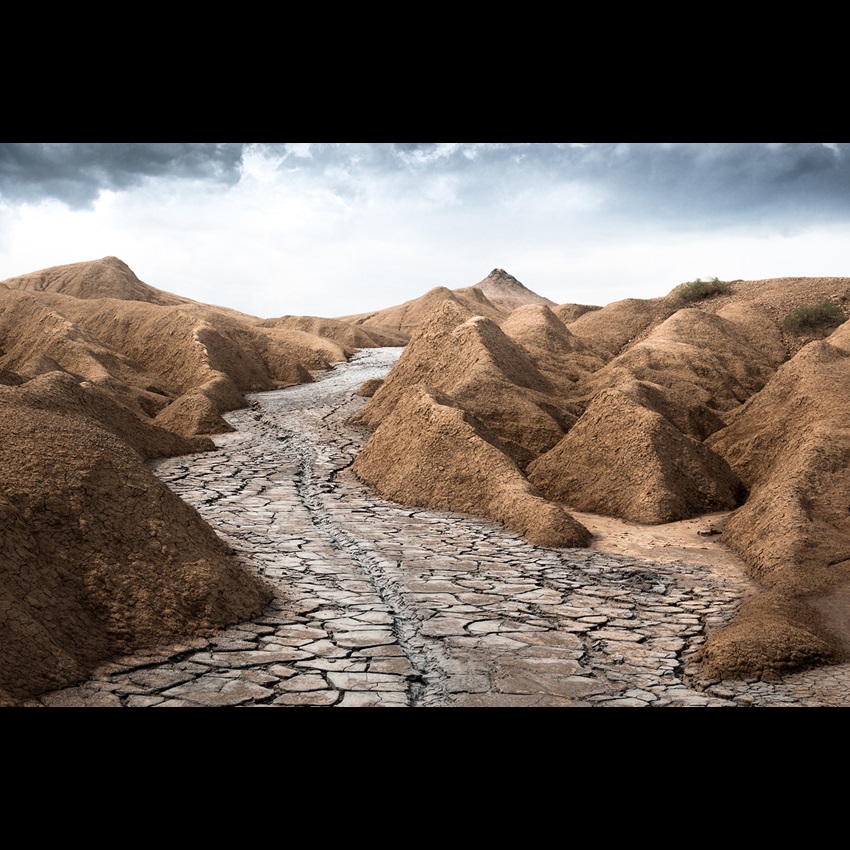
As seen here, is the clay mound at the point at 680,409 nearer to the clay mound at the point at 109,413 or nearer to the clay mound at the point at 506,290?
the clay mound at the point at 109,413

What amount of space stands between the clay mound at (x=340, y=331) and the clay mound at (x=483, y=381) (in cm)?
2009

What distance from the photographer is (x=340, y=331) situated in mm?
37844

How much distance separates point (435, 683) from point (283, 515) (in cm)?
513

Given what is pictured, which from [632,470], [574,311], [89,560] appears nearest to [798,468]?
[632,470]

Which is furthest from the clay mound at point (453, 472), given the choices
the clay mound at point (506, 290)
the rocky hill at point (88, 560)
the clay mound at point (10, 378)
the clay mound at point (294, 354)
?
the clay mound at point (506, 290)

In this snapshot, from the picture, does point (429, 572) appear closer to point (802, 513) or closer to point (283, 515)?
point (283, 515)

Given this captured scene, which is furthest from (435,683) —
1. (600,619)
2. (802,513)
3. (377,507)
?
(377,507)

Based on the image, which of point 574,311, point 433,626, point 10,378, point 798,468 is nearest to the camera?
point 433,626

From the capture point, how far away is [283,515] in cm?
958

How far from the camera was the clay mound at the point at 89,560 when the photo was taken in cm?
480

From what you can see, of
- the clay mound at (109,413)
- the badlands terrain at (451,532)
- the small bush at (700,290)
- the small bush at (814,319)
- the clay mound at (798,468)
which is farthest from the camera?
the small bush at (700,290)

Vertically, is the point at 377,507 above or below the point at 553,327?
below

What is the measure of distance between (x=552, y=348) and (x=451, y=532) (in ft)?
31.4

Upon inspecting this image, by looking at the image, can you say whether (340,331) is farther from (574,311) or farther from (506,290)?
(506,290)
